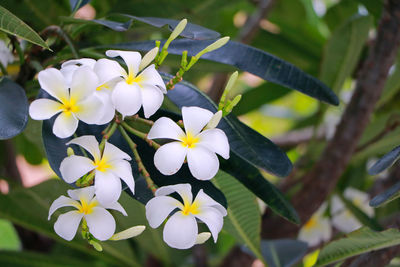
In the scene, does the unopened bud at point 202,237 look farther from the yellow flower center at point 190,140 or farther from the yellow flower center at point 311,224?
the yellow flower center at point 311,224

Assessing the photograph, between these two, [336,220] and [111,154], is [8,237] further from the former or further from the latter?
[111,154]

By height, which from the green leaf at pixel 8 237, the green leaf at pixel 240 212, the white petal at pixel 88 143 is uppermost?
the white petal at pixel 88 143

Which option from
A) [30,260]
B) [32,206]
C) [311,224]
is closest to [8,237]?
[30,260]

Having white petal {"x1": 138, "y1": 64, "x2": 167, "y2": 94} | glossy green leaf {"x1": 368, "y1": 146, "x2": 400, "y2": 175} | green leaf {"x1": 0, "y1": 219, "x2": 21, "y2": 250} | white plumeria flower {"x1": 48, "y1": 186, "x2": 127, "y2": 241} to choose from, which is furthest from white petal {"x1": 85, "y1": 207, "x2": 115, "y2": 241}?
green leaf {"x1": 0, "y1": 219, "x2": 21, "y2": 250}

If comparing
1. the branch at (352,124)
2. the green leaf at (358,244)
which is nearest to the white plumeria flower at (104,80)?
the green leaf at (358,244)

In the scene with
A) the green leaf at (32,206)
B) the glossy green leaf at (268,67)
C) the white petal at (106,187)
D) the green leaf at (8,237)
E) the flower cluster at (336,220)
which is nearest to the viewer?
the white petal at (106,187)

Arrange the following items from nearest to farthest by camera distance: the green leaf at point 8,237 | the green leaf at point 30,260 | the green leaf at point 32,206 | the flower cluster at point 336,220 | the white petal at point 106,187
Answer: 1. the white petal at point 106,187
2. the green leaf at point 32,206
3. the green leaf at point 30,260
4. the flower cluster at point 336,220
5. the green leaf at point 8,237

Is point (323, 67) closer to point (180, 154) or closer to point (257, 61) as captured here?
point (257, 61)

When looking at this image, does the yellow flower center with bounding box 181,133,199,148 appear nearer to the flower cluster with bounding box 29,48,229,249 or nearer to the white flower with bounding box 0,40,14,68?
the flower cluster with bounding box 29,48,229,249
